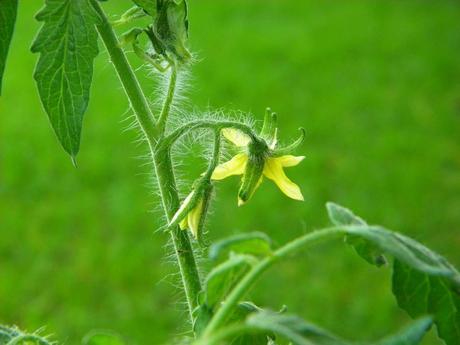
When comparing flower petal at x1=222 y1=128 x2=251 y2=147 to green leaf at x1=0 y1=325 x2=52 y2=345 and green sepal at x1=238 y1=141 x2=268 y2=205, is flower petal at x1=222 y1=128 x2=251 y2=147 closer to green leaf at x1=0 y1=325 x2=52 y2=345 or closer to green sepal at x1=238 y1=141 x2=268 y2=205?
green sepal at x1=238 y1=141 x2=268 y2=205

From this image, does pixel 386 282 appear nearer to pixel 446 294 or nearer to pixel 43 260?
pixel 43 260

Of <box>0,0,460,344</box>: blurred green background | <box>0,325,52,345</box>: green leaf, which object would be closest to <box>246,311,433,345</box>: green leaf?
<box>0,325,52,345</box>: green leaf

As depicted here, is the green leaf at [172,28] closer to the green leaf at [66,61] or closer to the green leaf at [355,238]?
the green leaf at [66,61]

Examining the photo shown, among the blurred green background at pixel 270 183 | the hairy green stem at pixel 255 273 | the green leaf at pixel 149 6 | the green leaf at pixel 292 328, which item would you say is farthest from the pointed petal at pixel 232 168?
the blurred green background at pixel 270 183

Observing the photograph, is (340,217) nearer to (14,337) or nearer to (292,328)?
(292,328)

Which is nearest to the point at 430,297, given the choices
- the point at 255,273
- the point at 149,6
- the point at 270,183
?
the point at 255,273

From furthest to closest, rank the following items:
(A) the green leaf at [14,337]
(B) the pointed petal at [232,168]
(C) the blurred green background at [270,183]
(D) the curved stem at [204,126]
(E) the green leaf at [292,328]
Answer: (C) the blurred green background at [270,183], (B) the pointed petal at [232,168], (D) the curved stem at [204,126], (A) the green leaf at [14,337], (E) the green leaf at [292,328]
